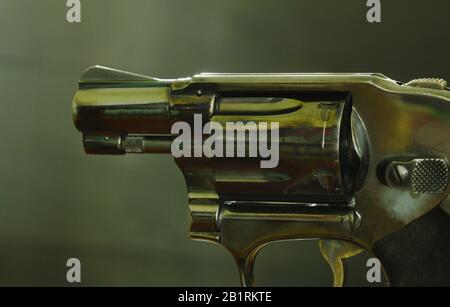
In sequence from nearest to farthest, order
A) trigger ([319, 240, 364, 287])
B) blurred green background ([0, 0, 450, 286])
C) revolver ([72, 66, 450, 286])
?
revolver ([72, 66, 450, 286]), trigger ([319, 240, 364, 287]), blurred green background ([0, 0, 450, 286])

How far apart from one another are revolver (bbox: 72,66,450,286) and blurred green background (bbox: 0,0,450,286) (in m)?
0.48

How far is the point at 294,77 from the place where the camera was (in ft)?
2.48

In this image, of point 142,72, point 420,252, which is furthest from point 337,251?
point 142,72

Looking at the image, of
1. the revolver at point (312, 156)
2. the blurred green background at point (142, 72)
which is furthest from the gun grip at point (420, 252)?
the blurred green background at point (142, 72)

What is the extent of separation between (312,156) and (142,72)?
684 mm

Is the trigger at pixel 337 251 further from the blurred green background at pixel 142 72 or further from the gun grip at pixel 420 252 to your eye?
the blurred green background at pixel 142 72

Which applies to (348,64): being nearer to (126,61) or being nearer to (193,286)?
(126,61)

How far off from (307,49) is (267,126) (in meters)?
0.53

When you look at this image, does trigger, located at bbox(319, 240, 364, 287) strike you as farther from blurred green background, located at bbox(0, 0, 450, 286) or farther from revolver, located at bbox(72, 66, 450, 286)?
blurred green background, located at bbox(0, 0, 450, 286)

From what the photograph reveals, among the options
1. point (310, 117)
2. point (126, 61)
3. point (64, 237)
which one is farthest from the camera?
point (64, 237)

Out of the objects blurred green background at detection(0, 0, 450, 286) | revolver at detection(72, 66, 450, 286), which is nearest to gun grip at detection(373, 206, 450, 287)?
revolver at detection(72, 66, 450, 286)

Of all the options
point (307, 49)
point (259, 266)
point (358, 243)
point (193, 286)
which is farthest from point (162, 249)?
point (358, 243)

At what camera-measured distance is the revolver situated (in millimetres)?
739

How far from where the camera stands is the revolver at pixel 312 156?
0.74 metres
